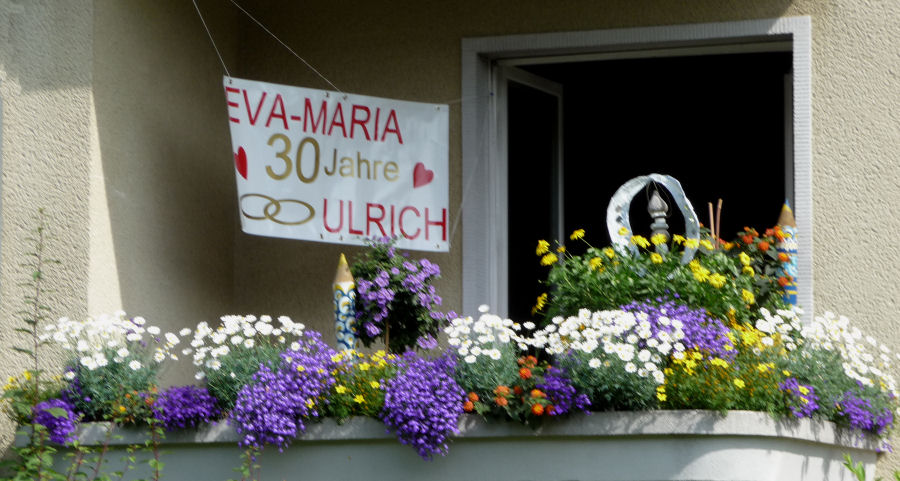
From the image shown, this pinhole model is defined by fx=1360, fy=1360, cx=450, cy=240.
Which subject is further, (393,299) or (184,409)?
(393,299)

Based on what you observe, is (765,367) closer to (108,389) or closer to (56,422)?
(108,389)

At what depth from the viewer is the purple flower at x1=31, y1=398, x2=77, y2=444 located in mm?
5516

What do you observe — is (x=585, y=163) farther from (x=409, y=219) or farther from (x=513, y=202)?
(x=409, y=219)

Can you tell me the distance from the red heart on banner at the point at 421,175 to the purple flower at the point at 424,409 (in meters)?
1.45

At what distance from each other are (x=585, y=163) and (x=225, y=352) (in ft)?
14.6

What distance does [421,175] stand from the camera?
21.9 feet

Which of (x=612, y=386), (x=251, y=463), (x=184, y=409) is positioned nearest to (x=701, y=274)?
(x=612, y=386)

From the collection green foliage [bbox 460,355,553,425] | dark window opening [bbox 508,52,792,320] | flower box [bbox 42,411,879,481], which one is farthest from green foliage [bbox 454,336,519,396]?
dark window opening [bbox 508,52,792,320]

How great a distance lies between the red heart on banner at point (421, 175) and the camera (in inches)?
262

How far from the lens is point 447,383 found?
17.7 feet

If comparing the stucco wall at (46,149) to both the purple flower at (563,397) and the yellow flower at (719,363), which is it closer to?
the purple flower at (563,397)

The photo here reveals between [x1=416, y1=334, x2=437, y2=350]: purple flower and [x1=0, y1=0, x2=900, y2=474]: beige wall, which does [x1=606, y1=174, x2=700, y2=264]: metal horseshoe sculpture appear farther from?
[x1=416, y1=334, x2=437, y2=350]: purple flower

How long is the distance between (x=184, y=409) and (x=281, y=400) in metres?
0.42

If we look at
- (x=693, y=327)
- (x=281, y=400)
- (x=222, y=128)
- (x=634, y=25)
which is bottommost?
(x=281, y=400)
